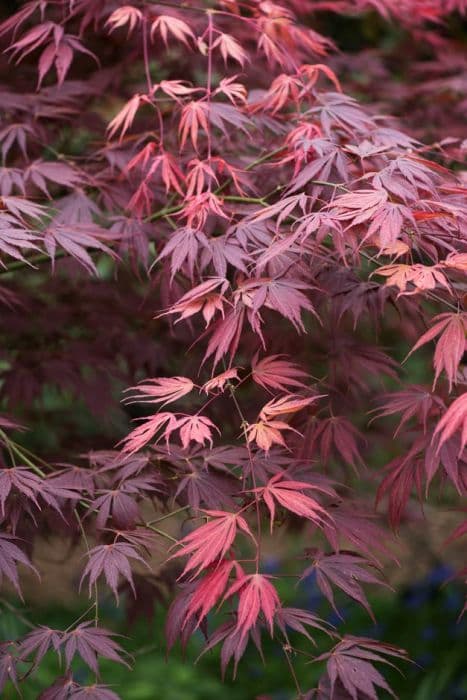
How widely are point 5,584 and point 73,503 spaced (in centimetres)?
264

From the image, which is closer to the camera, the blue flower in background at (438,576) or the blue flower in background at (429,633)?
the blue flower in background at (429,633)

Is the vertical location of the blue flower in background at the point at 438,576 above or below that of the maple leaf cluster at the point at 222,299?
below

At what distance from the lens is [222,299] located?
179 centimetres

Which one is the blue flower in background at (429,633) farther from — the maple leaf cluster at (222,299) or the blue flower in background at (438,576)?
the maple leaf cluster at (222,299)

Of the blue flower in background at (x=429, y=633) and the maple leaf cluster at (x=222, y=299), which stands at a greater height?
the maple leaf cluster at (x=222, y=299)

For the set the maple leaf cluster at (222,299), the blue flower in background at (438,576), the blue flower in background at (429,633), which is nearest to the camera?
the maple leaf cluster at (222,299)

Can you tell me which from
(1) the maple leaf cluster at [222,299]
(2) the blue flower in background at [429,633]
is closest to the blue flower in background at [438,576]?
(2) the blue flower in background at [429,633]

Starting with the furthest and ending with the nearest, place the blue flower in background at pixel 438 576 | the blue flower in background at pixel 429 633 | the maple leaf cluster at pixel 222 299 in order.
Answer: the blue flower in background at pixel 438 576 → the blue flower in background at pixel 429 633 → the maple leaf cluster at pixel 222 299

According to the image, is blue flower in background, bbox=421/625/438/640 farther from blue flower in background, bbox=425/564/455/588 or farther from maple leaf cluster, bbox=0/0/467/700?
maple leaf cluster, bbox=0/0/467/700

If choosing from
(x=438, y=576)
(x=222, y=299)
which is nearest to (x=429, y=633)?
(x=438, y=576)

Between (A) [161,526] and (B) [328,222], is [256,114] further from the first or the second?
(A) [161,526]

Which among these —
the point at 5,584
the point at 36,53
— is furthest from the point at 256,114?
the point at 5,584

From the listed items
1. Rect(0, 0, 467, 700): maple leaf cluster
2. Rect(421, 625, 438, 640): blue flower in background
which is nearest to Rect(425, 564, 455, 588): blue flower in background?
Rect(421, 625, 438, 640): blue flower in background

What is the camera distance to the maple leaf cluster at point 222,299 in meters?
1.72
